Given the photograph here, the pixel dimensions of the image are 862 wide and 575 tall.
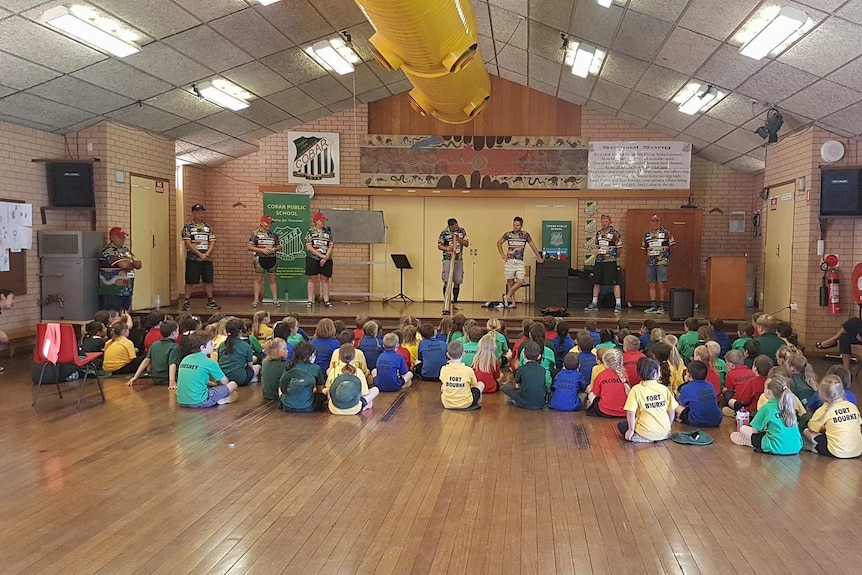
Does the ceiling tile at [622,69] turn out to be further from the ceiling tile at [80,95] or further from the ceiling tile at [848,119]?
the ceiling tile at [80,95]

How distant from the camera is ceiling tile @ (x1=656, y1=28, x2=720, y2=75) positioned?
289 inches

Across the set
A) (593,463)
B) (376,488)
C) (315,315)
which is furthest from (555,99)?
(376,488)

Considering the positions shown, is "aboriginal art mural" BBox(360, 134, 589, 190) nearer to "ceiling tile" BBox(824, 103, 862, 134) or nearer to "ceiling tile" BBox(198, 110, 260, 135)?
"ceiling tile" BBox(198, 110, 260, 135)

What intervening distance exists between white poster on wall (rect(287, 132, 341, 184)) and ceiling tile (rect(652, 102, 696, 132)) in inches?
226

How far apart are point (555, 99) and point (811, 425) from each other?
8669 millimetres

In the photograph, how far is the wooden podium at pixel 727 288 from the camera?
389 inches

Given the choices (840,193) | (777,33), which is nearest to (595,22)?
(777,33)

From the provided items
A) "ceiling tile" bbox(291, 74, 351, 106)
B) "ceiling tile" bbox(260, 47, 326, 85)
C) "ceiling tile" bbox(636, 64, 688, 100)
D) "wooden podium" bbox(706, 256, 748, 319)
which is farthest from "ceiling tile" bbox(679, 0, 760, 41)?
"ceiling tile" bbox(291, 74, 351, 106)

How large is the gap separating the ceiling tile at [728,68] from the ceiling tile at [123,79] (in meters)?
6.90

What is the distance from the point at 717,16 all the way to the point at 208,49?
229 inches

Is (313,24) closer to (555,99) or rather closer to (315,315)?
(315,315)

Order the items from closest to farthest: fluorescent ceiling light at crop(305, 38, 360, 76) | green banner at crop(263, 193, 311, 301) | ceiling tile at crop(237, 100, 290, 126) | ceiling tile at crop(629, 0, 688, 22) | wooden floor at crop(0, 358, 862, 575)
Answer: wooden floor at crop(0, 358, 862, 575), ceiling tile at crop(629, 0, 688, 22), fluorescent ceiling light at crop(305, 38, 360, 76), ceiling tile at crop(237, 100, 290, 126), green banner at crop(263, 193, 311, 301)

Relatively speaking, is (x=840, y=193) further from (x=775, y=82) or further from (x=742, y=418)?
(x=742, y=418)

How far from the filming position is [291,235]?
12281 mm
